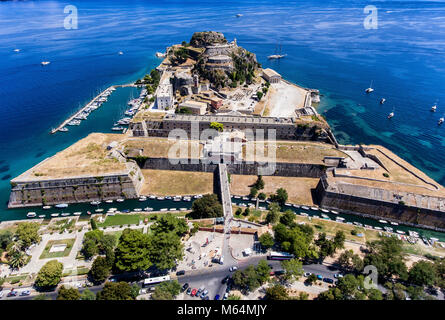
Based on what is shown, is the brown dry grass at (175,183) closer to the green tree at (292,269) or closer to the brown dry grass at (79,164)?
the brown dry grass at (79,164)

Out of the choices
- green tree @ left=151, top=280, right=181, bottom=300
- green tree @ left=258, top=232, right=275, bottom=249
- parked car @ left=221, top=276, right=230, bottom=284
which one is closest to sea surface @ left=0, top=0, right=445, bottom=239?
green tree @ left=151, top=280, right=181, bottom=300

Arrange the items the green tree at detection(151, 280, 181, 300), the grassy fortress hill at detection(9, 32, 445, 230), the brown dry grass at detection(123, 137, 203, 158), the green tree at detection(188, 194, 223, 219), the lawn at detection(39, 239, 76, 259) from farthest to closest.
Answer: the brown dry grass at detection(123, 137, 203, 158), the grassy fortress hill at detection(9, 32, 445, 230), the green tree at detection(188, 194, 223, 219), the lawn at detection(39, 239, 76, 259), the green tree at detection(151, 280, 181, 300)

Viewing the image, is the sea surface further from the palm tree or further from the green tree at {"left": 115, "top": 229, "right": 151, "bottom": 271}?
the green tree at {"left": 115, "top": 229, "right": 151, "bottom": 271}

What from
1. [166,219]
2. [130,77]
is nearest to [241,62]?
[130,77]

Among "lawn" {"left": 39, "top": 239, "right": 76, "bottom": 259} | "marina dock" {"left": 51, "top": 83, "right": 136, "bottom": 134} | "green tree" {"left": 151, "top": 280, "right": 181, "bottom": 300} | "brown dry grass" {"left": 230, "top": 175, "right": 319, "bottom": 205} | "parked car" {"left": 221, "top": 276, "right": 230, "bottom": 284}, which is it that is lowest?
"parked car" {"left": 221, "top": 276, "right": 230, "bottom": 284}

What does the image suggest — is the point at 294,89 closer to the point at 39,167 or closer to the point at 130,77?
the point at 130,77

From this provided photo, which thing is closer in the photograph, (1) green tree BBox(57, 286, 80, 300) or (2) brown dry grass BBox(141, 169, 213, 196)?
(1) green tree BBox(57, 286, 80, 300)

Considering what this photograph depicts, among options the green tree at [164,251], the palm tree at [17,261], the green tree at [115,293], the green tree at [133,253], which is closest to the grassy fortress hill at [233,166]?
the palm tree at [17,261]
